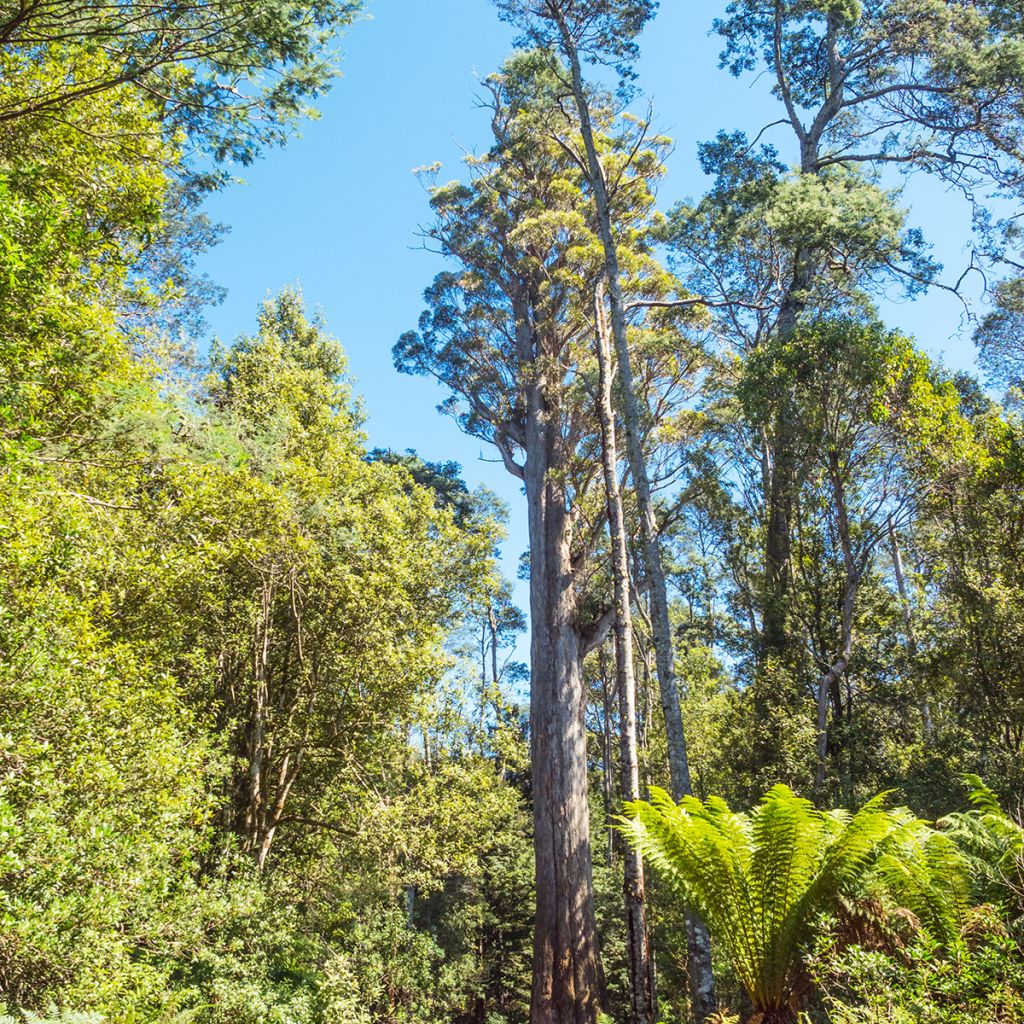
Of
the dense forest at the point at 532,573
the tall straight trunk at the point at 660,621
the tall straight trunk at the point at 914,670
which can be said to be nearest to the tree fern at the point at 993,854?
the dense forest at the point at 532,573

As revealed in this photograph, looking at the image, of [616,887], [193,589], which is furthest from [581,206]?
[616,887]

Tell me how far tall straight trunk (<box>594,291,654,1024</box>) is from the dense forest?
0.06 m

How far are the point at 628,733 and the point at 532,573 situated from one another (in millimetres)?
5198

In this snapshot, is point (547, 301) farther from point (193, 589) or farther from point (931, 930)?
point (931, 930)

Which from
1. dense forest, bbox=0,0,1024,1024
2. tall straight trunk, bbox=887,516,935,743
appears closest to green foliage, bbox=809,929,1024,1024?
dense forest, bbox=0,0,1024,1024

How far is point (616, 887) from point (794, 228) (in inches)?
512

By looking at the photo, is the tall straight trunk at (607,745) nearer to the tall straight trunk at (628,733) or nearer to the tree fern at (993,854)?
the tall straight trunk at (628,733)

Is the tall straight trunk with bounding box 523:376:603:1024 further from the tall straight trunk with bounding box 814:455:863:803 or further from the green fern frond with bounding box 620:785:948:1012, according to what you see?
the green fern frond with bounding box 620:785:948:1012

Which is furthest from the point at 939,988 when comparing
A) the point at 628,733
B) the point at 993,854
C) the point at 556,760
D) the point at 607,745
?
the point at 607,745

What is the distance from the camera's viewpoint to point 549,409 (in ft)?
42.8

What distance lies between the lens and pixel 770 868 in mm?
4668

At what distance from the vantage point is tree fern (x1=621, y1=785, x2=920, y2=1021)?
4.55 metres

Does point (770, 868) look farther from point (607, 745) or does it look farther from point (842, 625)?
point (607, 745)

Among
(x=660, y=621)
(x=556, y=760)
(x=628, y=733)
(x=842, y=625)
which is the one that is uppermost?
(x=842, y=625)
